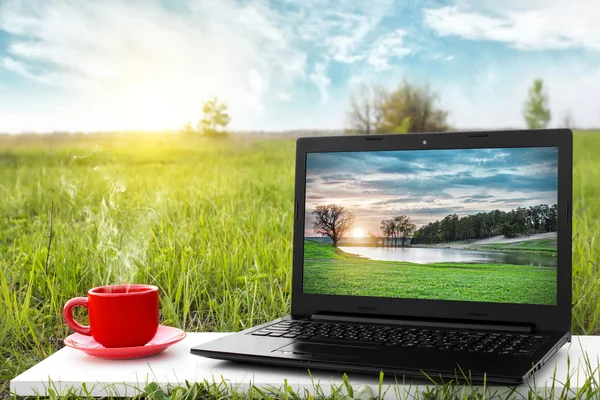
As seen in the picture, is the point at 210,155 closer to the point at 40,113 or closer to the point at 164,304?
the point at 40,113

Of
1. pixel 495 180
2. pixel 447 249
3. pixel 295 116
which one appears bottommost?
pixel 447 249

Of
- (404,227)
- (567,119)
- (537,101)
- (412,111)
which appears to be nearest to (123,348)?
(404,227)

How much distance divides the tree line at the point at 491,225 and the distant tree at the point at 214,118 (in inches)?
278

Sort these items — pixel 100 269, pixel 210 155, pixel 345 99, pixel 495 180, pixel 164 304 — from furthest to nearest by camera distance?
1. pixel 345 99
2. pixel 210 155
3. pixel 100 269
4. pixel 164 304
5. pixel 495 180

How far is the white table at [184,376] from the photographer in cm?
114

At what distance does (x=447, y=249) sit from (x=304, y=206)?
14.9 inches

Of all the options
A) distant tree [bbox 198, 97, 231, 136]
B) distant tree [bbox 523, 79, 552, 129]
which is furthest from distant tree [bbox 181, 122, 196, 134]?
distant tree [bbox 523, 79, 552, 129]

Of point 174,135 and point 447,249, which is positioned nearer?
point 447,249

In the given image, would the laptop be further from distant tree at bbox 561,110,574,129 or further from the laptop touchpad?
distant tree at bbox 561,110,574,129

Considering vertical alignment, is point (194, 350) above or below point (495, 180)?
below

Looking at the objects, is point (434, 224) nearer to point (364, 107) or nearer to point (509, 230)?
point (509, 230)

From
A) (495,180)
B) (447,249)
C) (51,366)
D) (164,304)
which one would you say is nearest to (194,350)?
(51,366)

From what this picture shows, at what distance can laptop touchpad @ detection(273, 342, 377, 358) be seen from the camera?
121cm

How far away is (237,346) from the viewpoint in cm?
128
